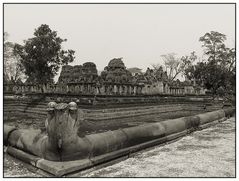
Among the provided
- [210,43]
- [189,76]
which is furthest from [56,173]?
[210,43]

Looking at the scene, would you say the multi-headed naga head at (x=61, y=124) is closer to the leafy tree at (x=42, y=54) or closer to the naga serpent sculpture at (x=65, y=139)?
the naga serpent sculpture at (x=65, y=139)

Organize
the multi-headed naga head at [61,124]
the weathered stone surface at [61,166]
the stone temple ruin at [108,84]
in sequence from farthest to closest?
the stone temple ruin at [108,84] < the multi-headed naga head at [61,124] < the weathered stone surface at [61,166]

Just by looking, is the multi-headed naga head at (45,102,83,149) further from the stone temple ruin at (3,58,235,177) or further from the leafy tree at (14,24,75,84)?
the leafy tree at (14,24,75,84)

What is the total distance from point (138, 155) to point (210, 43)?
37.4 m

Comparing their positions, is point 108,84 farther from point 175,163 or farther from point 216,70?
point 216,70

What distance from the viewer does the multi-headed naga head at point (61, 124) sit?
3.69 m

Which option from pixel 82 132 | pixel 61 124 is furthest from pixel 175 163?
pixel 82 132

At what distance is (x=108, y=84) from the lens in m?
12.4

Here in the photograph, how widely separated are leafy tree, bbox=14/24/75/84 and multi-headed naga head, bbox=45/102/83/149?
986 inches

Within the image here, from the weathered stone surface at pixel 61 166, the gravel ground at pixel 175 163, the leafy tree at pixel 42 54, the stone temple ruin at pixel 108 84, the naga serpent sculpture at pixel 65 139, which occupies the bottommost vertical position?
the gravel ground at pixel 175 163

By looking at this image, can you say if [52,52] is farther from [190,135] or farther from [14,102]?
[190,135]

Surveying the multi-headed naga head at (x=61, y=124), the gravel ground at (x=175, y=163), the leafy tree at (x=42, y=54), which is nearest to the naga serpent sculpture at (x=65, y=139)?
the multi-headed naga head at (x=61, y=124)

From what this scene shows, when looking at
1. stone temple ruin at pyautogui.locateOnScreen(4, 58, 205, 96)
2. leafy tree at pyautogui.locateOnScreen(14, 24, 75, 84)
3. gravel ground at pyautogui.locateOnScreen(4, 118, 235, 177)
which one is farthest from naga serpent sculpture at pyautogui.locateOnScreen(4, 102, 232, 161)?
leafy tree at pyautogui.locateOnScreen(14, 24, 75, 84)

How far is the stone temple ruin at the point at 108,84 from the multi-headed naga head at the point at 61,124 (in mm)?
7207
